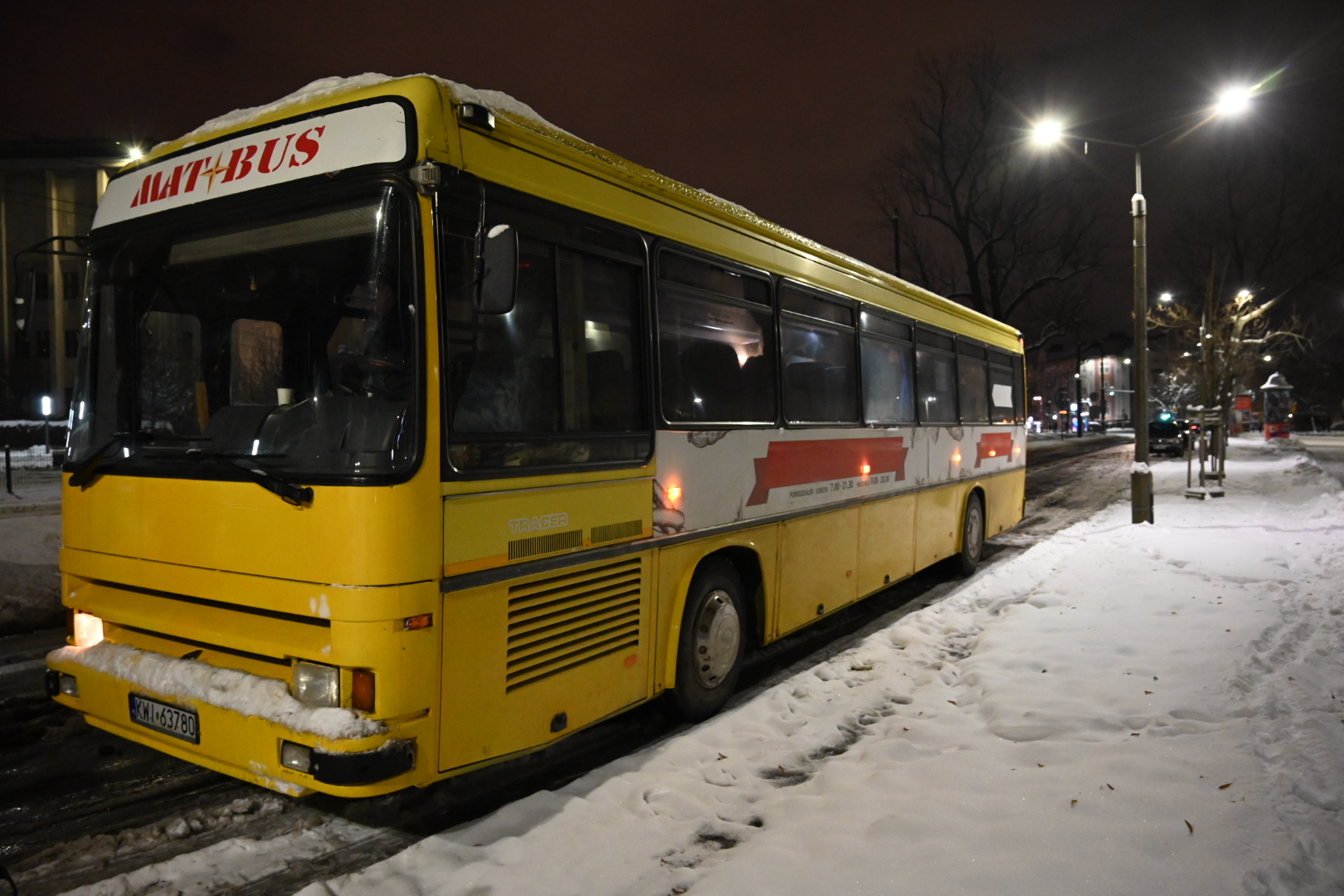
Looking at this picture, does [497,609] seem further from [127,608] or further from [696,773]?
[127,608]

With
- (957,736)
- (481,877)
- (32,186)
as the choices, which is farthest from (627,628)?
(32,186)

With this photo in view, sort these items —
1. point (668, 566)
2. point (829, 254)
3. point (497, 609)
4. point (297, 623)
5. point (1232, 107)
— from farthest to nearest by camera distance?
point (1232, 107)
point (829, 254)
point (668, 566)
point (497, 609)
point (297, 623)

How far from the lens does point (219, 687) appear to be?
3.64m

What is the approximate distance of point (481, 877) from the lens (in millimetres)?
3311

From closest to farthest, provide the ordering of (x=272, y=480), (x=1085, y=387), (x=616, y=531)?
1. (x=272, y=480)
2. (x=616, y=531)
3. (x=1085, y=387)

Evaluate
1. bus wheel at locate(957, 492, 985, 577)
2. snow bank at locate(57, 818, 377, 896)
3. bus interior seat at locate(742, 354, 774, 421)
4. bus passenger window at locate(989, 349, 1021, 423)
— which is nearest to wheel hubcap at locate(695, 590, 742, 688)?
bus interior seat at locate(742, 354, 774, 421)

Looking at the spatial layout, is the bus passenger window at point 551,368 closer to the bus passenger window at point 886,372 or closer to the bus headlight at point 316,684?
the bus headlight at point 316,684

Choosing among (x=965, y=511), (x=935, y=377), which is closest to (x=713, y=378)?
(x=935, y=377)

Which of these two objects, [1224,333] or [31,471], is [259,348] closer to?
[31,471]

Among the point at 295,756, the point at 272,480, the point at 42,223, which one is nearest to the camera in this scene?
the point at 295,756

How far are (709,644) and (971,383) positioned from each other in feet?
23.0

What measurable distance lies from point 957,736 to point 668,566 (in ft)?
6.25

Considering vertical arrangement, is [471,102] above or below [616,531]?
above

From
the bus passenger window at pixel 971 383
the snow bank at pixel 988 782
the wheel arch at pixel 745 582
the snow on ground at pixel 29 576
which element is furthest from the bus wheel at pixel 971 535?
the snow on ground at pixel 29 576
